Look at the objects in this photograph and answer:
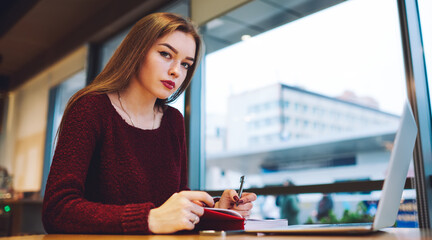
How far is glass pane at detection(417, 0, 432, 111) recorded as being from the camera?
184 cm

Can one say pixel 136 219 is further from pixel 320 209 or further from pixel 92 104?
pixel 320 209

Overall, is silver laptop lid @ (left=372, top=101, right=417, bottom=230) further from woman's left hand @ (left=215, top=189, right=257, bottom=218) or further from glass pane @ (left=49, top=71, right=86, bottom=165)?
glass pane @ (left=49, top=71, right=86, bottom=165)

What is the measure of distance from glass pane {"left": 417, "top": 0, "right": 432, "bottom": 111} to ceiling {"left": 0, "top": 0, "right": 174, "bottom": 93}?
199 centimetres

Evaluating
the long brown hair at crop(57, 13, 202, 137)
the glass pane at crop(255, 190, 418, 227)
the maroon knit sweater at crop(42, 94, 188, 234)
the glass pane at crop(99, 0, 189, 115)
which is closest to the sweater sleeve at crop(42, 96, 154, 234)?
the maroon knit sweater at crop(42, 94, 188, 234)

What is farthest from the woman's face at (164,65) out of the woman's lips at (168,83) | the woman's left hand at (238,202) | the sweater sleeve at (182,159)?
the woman's left hand at (238,202)

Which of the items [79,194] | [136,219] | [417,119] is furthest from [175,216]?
[417,119]

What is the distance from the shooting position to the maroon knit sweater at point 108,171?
882 millimetres

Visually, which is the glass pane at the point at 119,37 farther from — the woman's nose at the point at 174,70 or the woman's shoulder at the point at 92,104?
the woman's shoulder at the point at 92,104

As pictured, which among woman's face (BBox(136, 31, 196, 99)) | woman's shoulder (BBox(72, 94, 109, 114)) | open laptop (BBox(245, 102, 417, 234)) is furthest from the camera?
woman's face (BBox(136, 31, 196, 99))

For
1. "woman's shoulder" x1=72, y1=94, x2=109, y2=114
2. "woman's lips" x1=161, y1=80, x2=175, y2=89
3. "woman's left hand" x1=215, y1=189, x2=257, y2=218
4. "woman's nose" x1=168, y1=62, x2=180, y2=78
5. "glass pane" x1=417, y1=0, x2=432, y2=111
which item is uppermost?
"glass pane" x1=417, y1=0, x2=432, y2=111

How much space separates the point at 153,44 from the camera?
4.18ft

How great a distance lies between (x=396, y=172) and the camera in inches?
29.6

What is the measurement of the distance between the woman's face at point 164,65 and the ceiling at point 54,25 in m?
2.08

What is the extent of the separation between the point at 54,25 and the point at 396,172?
172 inches
